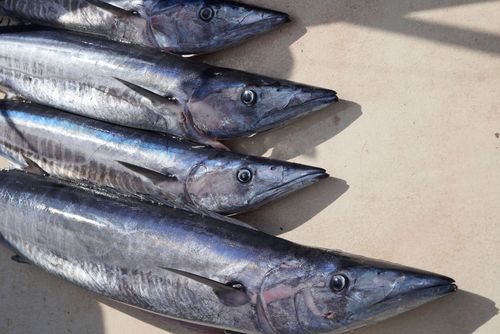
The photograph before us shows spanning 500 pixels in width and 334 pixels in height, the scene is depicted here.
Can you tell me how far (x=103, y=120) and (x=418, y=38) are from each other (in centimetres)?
177

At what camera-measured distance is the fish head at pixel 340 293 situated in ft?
9.89

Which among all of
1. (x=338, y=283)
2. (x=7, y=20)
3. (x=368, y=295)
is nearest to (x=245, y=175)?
(x=338, y=283)

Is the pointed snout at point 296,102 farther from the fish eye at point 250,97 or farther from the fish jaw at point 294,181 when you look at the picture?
the fish jaw at point 294,181

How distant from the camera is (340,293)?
3.05 m

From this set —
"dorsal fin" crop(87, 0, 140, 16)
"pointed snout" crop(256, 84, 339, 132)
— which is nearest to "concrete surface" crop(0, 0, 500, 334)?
"pointed snout" crop(256, 84, 339, 132)

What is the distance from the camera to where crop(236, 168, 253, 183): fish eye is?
3.60 m

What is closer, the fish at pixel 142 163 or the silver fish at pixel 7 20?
the fish at pixel 142 163

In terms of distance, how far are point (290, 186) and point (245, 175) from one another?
0.23 metres

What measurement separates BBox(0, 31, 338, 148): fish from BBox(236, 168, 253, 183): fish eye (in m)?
0.25

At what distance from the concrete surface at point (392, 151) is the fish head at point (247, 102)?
0.13 metres

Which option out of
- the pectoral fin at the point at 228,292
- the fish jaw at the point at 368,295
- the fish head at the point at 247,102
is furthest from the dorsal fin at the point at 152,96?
the fish jaw at the point at 368,295

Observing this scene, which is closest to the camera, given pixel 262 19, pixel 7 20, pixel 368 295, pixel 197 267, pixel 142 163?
pixel 368 295

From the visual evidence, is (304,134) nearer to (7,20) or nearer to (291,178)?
(291,178)

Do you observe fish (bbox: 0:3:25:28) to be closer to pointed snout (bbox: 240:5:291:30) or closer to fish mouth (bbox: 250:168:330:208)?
pointed snout (bbox: 240:5:291:30)
